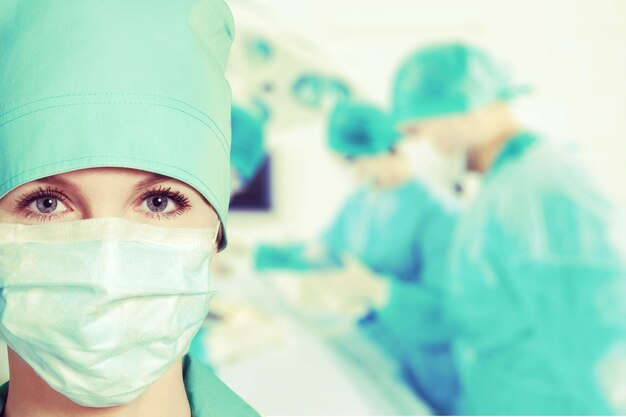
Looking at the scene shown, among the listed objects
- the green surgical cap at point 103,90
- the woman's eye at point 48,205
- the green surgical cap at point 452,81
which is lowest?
the woman's eye at point 48,205

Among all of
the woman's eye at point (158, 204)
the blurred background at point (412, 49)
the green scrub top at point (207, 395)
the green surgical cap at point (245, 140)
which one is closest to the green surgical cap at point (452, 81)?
the blurred background at point (412, 49)

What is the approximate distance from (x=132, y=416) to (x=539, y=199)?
62.3 inches

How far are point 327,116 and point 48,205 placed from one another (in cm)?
232

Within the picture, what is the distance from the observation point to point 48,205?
0.71 metres

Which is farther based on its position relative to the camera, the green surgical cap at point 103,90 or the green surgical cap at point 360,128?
the green surgical cap at point 360,128

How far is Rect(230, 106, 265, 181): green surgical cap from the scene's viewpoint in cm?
205

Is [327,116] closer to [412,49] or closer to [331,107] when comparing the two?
[331,107]

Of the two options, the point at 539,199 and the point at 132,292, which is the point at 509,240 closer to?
the point at 539,199

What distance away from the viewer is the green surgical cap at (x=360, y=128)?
2.85 metres

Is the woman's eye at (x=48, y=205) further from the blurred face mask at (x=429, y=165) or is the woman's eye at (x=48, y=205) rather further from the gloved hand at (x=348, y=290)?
the blurred face mask at (x=429, y=165)

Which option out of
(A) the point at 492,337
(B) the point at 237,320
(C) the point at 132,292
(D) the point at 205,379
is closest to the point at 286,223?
(B) the point at 237,320

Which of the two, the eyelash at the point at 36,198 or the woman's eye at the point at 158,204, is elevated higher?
the woman's eye at the point at 158,204

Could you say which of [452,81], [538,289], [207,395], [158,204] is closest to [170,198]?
[158,204]

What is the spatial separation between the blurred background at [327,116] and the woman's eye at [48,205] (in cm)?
135
